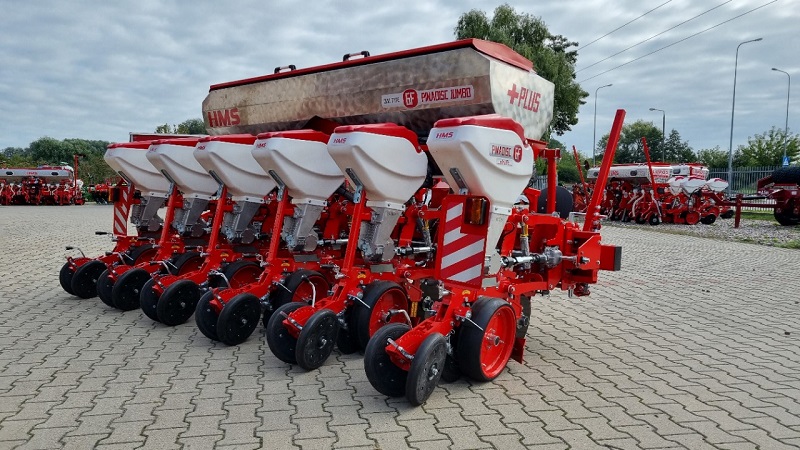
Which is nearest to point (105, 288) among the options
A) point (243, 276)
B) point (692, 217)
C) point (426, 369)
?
point (243, 276)

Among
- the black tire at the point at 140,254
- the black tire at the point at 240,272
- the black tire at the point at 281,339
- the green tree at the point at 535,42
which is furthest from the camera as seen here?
the green tree at the point at 535,42

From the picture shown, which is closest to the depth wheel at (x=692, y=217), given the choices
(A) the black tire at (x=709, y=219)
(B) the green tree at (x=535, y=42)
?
(A) the black tire at (x=709, y=219)

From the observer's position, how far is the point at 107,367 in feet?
15.7

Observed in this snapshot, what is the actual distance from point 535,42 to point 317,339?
28.4 metres

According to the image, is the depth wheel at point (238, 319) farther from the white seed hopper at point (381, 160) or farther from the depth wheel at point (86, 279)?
the depth wheel at point (86, 279)

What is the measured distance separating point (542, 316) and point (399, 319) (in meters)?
2.06

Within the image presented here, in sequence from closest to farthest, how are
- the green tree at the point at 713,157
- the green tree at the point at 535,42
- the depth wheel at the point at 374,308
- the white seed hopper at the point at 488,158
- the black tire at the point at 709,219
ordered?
the white seed hopper at the point at 488,158 → the depth wheel at the point at 374,308 → the black tire at the point at 709,219 → the green tree at the point at 535,42 → the green tree at the point at 713,157

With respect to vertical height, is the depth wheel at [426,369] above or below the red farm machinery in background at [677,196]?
below

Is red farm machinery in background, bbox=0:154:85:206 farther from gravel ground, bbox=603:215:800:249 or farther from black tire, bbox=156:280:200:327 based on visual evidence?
black tire, bbox=156:280:200:327

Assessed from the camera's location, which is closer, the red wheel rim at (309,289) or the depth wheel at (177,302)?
the red wheel rim at (309,289)

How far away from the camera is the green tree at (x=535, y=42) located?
28219 mm

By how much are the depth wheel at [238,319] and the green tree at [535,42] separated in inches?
976

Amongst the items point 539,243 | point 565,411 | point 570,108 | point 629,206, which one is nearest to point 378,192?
point 539,243

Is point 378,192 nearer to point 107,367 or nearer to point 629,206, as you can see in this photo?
point 107,367
